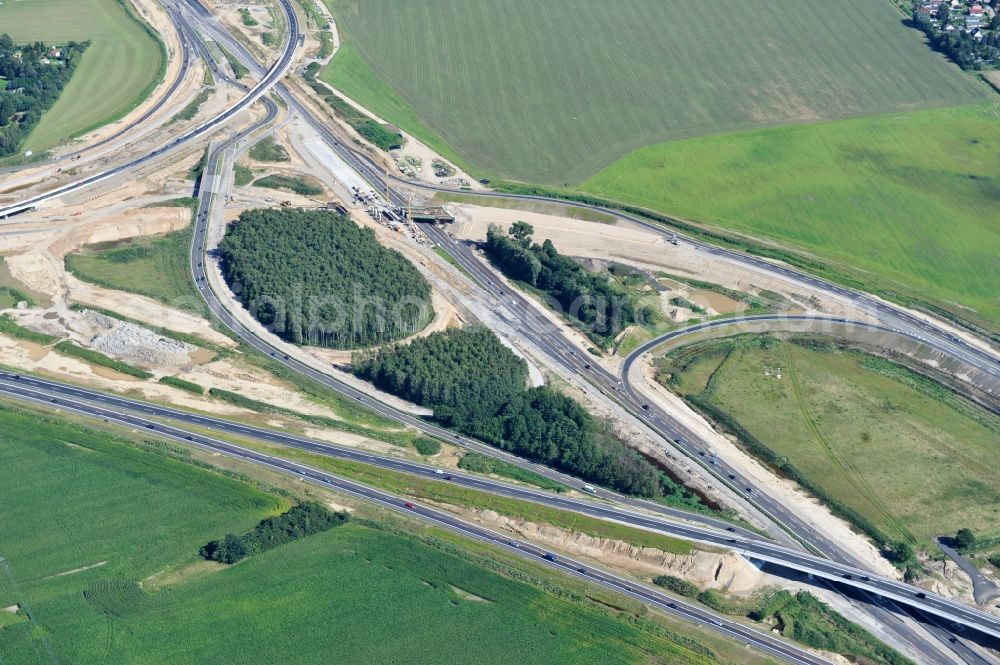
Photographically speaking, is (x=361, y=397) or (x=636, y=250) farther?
(x=636, y=250)

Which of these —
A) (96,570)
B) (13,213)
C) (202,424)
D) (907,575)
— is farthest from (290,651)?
(13,213)

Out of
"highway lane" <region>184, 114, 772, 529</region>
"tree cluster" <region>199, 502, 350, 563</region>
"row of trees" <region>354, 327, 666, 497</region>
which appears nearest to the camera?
"tree cluster" <region>199, 502, 350, 563</region>

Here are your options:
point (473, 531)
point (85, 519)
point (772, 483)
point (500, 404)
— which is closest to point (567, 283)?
point (500, 404)

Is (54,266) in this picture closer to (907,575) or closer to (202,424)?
(202,424)

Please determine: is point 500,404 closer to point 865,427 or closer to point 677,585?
point 677,585

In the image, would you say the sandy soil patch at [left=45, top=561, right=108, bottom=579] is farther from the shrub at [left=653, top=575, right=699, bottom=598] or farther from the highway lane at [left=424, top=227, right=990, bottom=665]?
the highway lane at [left=424, top=227, right=990, bottom=665]

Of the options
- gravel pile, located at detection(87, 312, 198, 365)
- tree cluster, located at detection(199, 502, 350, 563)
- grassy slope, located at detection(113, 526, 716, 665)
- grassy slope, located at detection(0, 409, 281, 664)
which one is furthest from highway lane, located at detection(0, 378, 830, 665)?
gravel pile, located at detection(87, 312, 198, 365)
